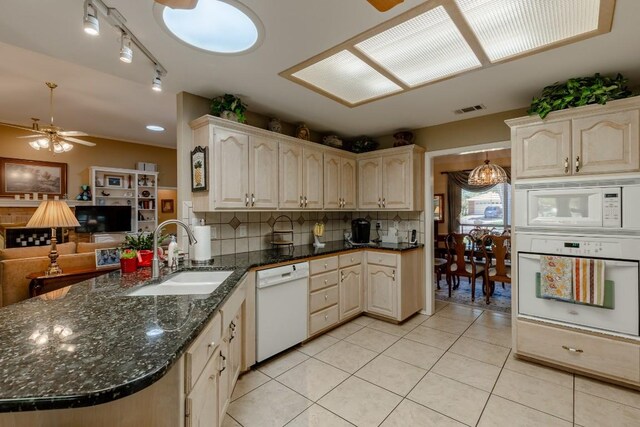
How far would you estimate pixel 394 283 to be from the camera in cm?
343

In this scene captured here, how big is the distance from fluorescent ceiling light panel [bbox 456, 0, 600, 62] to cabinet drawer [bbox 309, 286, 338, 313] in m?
2.55

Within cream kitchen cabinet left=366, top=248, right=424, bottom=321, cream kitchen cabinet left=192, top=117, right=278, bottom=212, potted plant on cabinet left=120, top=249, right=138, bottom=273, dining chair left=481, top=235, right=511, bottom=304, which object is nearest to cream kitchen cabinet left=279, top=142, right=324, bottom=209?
cream kitchen cabinet left=192, top=117, right=278, bottom=212

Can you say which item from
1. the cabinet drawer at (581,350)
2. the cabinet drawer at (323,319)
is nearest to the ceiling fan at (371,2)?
the cabinet drawer at (323,319)

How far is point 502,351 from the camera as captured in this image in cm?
280

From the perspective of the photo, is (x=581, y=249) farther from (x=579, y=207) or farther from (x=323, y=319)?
(x=323, y=319)

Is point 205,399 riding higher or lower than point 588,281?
lower

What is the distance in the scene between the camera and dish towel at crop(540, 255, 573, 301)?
2328 mm

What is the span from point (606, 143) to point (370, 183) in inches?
92.0

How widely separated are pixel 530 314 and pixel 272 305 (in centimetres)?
230

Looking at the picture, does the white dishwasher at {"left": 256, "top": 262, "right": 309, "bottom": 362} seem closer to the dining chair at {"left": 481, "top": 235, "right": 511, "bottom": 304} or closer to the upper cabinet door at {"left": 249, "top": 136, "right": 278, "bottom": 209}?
the upper cabinet door at {"left": 249, "top": 136, "right": 278, "bottom": 209}

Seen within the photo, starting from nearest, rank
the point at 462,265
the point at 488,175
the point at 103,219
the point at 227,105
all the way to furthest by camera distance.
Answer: the point at 227,105
the point at 462,265
the point at 488,175
the point at 103,219

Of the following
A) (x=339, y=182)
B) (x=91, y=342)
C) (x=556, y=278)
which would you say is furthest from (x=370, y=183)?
(x=91, y=342)

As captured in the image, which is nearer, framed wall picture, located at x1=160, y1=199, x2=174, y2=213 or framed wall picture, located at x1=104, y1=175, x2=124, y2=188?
framed wall picture, located at x1=104, y1=175, x2=124, y2=188

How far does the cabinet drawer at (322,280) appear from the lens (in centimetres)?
300
